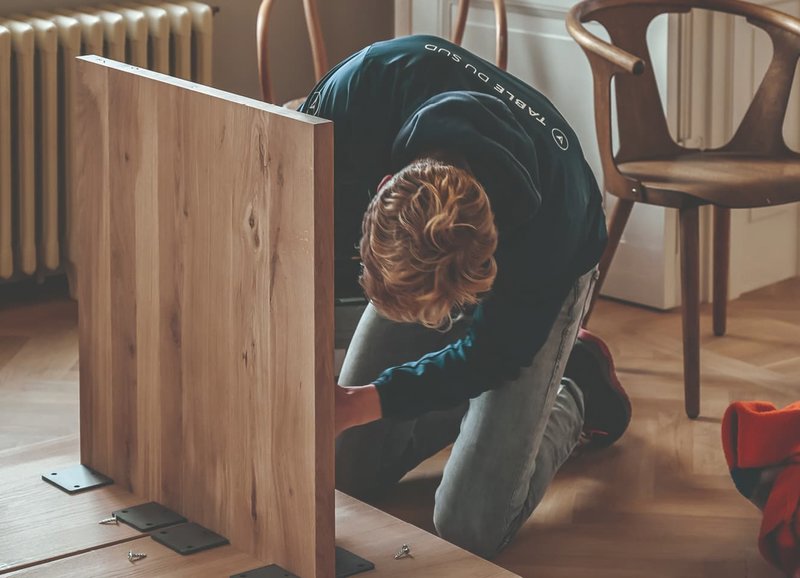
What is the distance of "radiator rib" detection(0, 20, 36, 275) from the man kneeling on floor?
1371 mm

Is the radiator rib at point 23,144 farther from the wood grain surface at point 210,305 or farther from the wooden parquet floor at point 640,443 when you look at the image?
the wood grain surface at point 210,305

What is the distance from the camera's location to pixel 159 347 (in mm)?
1751

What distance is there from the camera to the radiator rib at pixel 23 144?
10.5ft

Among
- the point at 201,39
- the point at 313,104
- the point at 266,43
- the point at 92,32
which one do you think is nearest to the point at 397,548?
the point at 313,104

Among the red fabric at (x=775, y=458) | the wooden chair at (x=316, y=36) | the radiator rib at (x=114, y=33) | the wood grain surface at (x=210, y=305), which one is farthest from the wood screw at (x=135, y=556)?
the radiator rib at (x=114, y=33)

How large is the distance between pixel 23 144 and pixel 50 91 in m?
0.15

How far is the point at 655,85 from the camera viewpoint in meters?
3.08

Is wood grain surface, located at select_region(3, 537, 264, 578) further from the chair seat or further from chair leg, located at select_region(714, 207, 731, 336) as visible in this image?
chair leg, located at select_region(714, 207, 731, 336)

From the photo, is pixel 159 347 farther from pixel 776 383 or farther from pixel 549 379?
pixel 776 383

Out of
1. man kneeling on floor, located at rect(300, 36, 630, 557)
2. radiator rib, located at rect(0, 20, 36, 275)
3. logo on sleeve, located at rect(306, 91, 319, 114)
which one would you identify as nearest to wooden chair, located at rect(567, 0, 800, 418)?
man kneeling on floor, located at rect(300, 36, 630, 557)

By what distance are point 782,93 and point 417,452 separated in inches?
49.2

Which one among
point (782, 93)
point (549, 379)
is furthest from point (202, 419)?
point (782, 93)

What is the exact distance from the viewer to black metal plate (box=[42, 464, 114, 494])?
1880 millimetres

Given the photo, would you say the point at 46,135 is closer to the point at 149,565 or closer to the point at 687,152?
the point at 687,152
